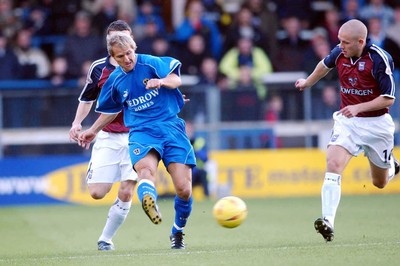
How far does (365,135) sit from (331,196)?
3.29 ft

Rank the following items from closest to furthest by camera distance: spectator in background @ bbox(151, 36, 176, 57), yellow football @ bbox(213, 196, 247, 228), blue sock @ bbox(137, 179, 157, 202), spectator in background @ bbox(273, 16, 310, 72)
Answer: blue sock @ bbox(137, 179, 157, 202)
yellow football @ bbox(213, 196, 247, 228)
spectator in background @ bbox(151, 36, 176, 57)
spectator in background @ bbox(273, 16, 310, 72)

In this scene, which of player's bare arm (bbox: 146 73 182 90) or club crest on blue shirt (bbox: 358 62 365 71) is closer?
player's bare arm (bbox: 146 73 182 90)

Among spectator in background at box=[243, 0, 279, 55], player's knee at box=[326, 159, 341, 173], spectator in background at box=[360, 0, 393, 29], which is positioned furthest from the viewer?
spectator in background at box=[360, 0, 393, 29]

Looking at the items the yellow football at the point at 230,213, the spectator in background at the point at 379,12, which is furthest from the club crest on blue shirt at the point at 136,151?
the spectator in background at the point at 379,12

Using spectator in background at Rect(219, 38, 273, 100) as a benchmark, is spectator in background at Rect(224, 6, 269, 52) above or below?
above

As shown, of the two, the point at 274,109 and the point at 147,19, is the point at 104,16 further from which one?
the point at 274,109

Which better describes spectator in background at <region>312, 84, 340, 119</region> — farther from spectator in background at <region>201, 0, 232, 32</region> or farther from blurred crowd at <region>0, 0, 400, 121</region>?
spectator in background at <region>201, 0, 232, 32</region>

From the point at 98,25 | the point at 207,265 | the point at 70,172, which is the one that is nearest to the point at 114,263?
the point at 207,265

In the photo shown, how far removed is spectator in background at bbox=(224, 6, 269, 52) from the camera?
68.9ft

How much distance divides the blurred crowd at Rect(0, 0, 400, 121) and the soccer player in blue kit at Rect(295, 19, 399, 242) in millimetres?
8188

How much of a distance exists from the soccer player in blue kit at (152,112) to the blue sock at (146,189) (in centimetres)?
29

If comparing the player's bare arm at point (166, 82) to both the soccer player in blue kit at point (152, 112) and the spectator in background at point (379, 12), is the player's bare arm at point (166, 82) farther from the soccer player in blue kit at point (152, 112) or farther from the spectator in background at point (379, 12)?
the spectator in background at point (379, 12)

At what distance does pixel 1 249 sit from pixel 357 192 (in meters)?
9.89

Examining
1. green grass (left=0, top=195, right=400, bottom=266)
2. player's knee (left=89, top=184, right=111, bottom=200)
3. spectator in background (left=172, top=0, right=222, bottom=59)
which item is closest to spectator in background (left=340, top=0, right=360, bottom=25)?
spectator in background (left=172, top=0, right=222, bottom=59)
